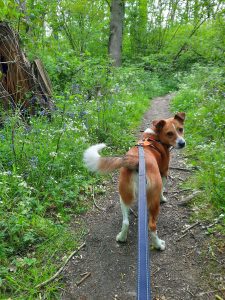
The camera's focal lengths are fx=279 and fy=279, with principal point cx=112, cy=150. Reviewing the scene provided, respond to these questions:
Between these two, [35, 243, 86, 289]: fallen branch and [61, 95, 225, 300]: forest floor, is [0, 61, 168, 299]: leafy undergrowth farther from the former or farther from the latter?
[61, 95, 225, 300]: forest floor

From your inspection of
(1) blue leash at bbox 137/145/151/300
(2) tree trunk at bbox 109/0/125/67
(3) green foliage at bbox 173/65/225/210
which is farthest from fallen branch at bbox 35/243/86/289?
(2) tree trunk at bbox 109/0/125/67

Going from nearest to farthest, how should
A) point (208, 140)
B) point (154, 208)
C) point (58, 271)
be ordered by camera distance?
point (58, 271) < point (154, 208) < point (208, 140)

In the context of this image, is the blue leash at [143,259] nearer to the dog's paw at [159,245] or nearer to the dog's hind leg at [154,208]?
the dog's hind leg at [154,208]

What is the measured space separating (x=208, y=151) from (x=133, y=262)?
264 cm

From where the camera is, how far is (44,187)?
12.5ft

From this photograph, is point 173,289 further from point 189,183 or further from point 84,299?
point 189,183

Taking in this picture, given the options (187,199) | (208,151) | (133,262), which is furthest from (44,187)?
(208,151)

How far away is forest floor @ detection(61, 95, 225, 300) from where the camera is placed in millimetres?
2551

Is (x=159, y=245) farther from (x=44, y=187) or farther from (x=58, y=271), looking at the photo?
(x=44, y=187)

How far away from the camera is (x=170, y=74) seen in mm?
16469

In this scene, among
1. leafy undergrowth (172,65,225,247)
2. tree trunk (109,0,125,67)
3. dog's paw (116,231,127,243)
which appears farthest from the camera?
tree trunk (109,0,125,67)

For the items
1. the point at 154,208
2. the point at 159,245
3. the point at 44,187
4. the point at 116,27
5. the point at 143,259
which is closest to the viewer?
the point at 143,259

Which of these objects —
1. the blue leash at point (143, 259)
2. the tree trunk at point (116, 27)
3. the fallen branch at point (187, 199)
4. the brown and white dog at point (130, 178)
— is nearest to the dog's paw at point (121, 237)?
the brown and white dog at point (130, 178)

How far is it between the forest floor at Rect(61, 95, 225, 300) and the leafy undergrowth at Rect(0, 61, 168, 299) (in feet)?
0.64
